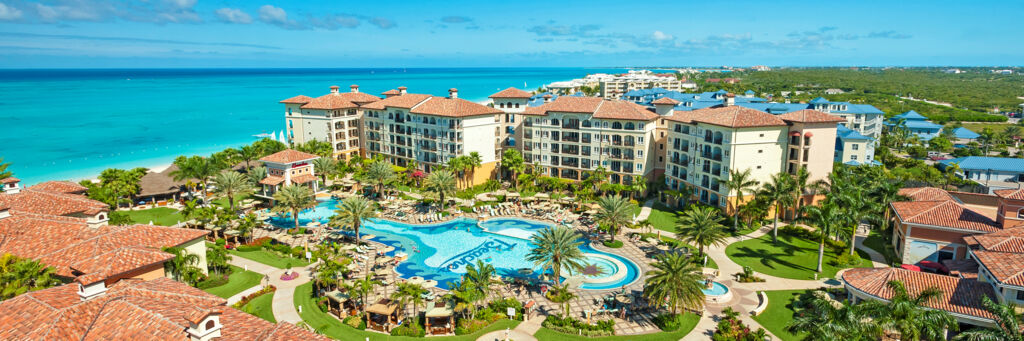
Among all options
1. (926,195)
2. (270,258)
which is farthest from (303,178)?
(926,195)

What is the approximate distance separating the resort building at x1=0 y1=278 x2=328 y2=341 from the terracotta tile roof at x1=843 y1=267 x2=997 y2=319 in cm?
3077

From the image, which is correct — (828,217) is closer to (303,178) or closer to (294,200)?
(294,200)

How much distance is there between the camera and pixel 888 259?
143 feet

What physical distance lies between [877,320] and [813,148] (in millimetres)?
34022

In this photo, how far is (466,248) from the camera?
165ft

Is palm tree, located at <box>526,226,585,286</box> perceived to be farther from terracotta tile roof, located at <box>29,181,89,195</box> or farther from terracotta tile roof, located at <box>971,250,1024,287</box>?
terracotta tile roof, located at <box>29,181,89,195</box>

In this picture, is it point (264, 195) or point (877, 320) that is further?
point (264, 195)

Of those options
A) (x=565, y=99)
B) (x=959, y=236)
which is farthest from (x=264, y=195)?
(x=959, y=236)

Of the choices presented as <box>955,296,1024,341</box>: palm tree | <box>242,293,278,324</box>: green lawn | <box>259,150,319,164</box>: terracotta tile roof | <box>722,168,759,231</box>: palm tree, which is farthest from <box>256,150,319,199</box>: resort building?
<box>955,296,1024,341</box>: palm tree

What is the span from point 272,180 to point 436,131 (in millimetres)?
20401

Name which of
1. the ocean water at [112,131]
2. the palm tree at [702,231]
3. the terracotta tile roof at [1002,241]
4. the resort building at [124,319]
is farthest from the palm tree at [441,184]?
the ocean water at [112,131]

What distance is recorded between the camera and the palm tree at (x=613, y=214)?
159ft

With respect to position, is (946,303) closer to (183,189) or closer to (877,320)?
(877,320)

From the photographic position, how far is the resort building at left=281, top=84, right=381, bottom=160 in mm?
80688
